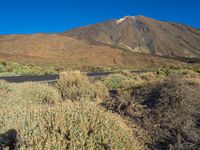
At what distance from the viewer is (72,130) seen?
187 inches

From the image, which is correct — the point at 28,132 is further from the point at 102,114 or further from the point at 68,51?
the point at 68,51

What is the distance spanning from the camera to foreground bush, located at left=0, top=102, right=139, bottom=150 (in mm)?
4516

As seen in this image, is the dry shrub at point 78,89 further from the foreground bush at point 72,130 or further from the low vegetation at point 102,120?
the foreground bush at point 72,130

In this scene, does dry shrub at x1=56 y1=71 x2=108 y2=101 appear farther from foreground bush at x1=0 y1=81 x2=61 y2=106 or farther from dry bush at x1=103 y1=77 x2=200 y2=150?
dry bush at x1=103 y1=77 x2=200 y2=150

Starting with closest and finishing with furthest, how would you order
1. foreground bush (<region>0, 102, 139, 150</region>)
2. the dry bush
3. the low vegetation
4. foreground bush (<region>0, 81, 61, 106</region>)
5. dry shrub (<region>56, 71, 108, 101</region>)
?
foreground bush (<region>0, 102, 139, 150</region>) < the low vegetation < the dry bush < foreground bush (<region>0, 81, 61, 106</region>) < dry shrub (<region>56, 71, 108, 101</region>)

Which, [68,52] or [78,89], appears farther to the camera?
[68,52]

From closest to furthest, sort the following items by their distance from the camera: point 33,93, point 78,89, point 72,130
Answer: point 72,130
point 33,93
point 78,89

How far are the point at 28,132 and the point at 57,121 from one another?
1.53 ft

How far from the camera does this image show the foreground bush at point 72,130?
452cm

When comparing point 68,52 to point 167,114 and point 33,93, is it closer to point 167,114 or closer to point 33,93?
point 33,93

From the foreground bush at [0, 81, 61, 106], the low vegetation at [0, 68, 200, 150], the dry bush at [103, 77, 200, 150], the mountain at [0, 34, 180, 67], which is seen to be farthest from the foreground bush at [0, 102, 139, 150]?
the mountain at [0, 34, 180, 67]

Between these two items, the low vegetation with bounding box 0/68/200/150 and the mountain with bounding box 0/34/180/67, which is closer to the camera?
the low vegetation with bounding box 0/68/200/150

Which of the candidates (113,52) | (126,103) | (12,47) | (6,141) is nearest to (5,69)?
(126,103)

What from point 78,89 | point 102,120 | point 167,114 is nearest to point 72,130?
point 102,120
